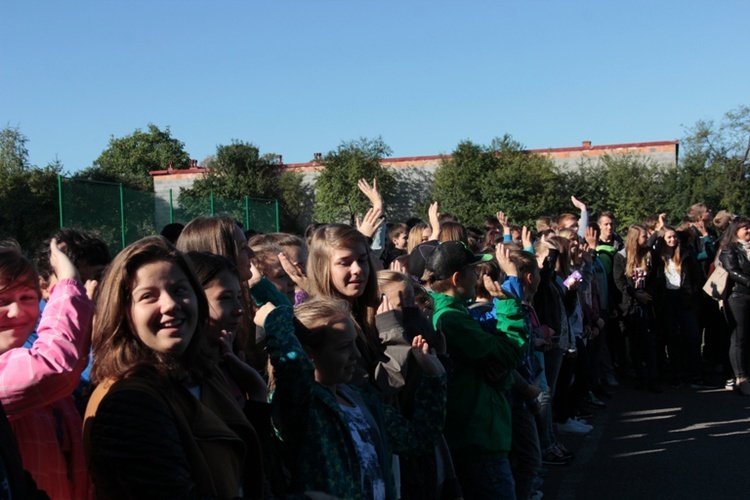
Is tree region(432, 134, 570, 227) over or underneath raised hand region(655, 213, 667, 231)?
over

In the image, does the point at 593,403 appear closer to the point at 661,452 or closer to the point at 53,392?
the point at 661,452

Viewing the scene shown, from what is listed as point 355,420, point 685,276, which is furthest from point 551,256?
point 355,420

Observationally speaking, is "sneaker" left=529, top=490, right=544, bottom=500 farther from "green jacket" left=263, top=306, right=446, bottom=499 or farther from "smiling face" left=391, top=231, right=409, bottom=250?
"smiling face" left=391, top=231, right=409, bottom=250

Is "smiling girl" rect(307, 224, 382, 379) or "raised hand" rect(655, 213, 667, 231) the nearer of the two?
"smiling girl" rect(307, 224, 382, 379)

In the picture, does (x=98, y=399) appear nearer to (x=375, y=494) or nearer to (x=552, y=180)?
(x=375, y=494)

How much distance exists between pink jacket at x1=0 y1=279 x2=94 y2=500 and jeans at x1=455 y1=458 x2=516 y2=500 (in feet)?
7.58

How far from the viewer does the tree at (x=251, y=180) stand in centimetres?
4447

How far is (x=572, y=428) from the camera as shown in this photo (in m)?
7.75

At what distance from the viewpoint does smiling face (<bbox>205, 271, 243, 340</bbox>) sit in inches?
99.5

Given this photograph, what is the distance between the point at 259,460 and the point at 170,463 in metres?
0.41

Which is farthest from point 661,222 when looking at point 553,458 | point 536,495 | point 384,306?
point 384,306

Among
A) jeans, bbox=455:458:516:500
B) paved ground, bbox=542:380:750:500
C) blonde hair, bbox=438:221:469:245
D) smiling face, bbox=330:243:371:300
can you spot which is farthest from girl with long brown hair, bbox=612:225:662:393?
smiling face, bbox=330:243:371:300

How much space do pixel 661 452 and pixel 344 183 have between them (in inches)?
1499

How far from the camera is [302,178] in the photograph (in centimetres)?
4653
